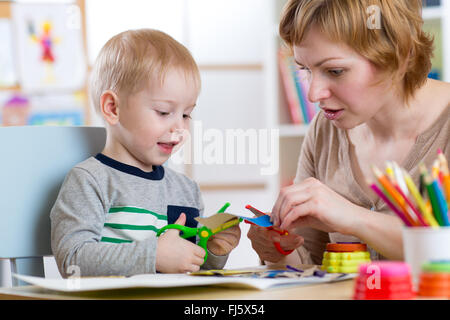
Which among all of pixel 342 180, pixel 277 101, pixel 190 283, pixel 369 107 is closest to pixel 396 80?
pixel 369 107

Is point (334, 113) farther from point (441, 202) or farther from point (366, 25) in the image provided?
point (441, 202)

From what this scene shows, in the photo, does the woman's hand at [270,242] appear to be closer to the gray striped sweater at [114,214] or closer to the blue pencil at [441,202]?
the gray striped sweater at [114,214]

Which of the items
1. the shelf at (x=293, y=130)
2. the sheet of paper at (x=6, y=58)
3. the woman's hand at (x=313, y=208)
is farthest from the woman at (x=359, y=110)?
the sheet of paper at (x=6, y=58)

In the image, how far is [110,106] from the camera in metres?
1.07

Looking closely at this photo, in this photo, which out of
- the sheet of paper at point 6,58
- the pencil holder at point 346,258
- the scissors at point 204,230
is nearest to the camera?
the pencil holder at point 346,258

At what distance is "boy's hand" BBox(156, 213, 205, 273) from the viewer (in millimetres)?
862

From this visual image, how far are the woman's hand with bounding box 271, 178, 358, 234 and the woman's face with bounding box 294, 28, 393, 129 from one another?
0.21m

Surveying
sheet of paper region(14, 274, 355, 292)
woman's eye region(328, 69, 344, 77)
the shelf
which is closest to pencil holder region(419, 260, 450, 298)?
sheet of paper region(14, 274, 355, 292)

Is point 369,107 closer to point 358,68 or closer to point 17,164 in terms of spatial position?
point 358,68

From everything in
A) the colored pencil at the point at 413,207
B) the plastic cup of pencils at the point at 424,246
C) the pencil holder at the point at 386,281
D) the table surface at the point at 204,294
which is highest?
the colored pencil at the point at 413,207

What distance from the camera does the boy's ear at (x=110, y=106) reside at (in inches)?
41.8

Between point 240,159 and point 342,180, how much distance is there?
5.99 ft

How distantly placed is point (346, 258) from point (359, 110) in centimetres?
31

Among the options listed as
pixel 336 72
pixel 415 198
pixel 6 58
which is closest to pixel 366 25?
pixel 336 72
